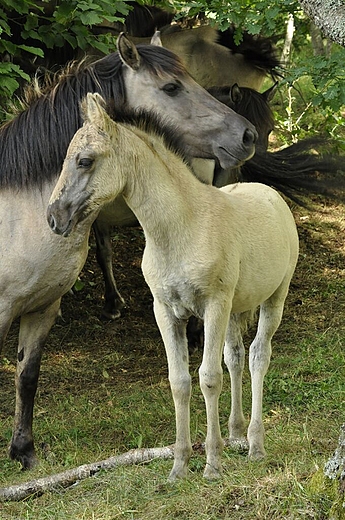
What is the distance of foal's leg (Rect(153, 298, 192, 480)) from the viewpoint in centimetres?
378

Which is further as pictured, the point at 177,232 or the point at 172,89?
the point at 172,89

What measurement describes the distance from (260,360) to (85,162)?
1.50 meters

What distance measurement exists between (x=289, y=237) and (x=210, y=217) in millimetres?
832

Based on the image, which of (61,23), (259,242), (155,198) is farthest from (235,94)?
(155,198)

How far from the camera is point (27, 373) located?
4871 mm

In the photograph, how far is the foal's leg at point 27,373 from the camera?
4.86 metres

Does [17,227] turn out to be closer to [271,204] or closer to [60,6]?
[271,204]

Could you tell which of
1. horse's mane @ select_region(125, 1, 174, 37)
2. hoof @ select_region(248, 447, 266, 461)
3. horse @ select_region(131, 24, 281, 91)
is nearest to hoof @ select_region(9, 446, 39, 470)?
hoof @ select_region(248, 447, 266, 461)

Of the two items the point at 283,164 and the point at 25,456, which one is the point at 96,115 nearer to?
the point at 25,456

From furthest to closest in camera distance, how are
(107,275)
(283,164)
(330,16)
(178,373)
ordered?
1. (107,275)
2. (283,164)
3. (178,373)
4. (330,16)

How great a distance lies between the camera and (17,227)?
463cm

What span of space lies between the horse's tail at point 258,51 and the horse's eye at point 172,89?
143 inches

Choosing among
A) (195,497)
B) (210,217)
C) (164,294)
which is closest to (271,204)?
(210,217)

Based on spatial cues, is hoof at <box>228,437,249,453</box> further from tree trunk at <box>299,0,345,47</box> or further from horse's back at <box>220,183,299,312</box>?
tree trunk at <box>299,0,345,47</box>
